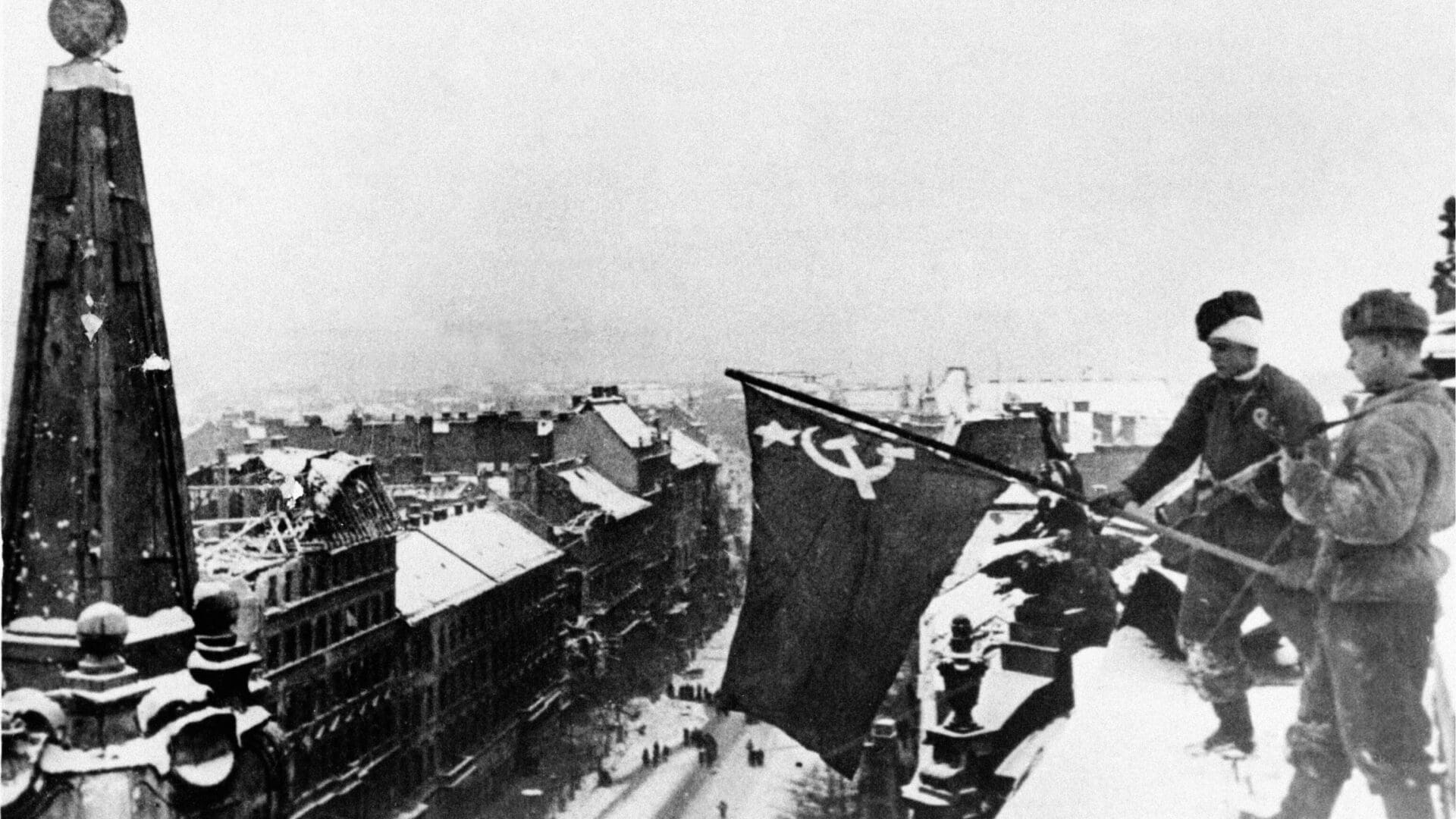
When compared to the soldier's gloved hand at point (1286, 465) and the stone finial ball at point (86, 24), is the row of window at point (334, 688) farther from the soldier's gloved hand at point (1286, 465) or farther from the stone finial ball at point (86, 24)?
the soldier's gloved hand at point (1286, 465)

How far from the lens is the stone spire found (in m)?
4.03

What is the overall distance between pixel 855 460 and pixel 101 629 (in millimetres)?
2878

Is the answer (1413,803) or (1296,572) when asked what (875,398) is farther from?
(1413,803)

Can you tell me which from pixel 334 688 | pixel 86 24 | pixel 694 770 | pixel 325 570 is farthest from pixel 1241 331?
pixel 694 770

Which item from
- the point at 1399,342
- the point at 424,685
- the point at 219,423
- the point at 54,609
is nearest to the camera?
the point at 1399,342

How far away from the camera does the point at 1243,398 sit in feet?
13.6

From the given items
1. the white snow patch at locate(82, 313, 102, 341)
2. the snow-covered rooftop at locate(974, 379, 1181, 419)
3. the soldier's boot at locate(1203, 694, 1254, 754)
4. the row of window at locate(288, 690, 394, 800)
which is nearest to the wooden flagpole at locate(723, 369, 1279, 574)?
the soldier's boot at locate(1203, 694, 1254, 754)

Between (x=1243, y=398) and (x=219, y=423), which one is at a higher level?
(x=1243, y=398)

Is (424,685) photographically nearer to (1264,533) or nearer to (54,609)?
(54,609)

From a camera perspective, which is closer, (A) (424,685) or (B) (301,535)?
(B) (301,535)

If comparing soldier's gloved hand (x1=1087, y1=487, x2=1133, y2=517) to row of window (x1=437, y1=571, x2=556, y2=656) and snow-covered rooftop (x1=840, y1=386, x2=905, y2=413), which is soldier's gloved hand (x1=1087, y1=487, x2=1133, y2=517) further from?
row of window (x1=437, y1=571, x2=556, y2=656)

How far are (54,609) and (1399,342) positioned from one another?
17.5 feet

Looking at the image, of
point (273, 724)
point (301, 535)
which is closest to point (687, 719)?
point (301, 535)

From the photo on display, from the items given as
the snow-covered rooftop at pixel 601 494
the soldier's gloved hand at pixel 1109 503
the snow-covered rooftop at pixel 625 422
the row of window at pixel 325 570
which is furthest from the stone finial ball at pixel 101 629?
the snow-covered rooftop at pixel 625 422
